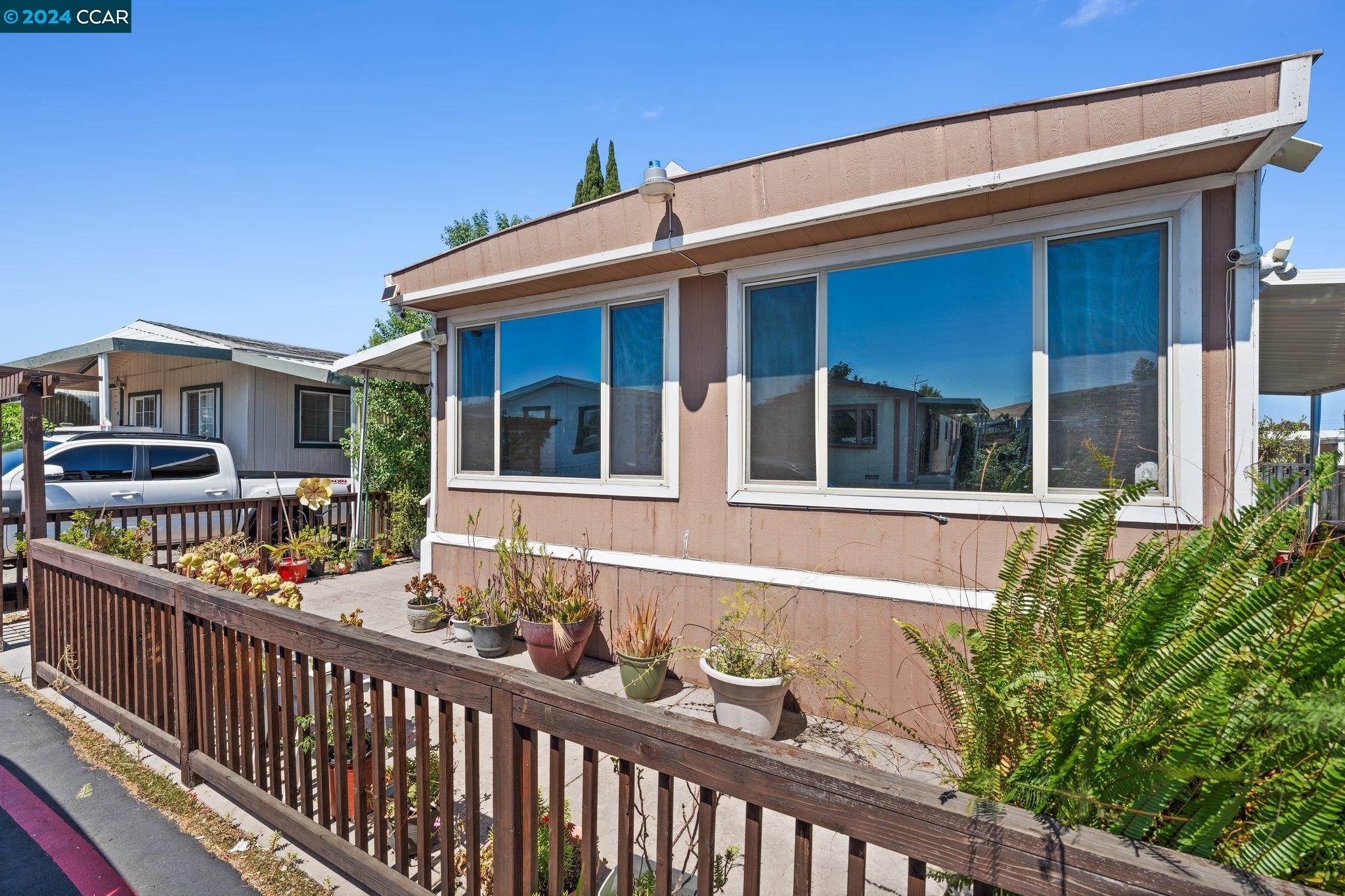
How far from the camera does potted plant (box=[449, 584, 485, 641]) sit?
4.55 metres

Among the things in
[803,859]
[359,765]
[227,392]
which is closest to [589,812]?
[803,859]

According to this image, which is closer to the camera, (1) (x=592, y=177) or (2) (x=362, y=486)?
(2) (x=362, y=486)

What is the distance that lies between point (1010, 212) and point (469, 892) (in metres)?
3.58

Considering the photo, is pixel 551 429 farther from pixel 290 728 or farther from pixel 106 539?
pixel 106 539

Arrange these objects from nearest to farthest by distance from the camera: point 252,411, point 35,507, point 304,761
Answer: point 304,761
point 35,507
point 252,411

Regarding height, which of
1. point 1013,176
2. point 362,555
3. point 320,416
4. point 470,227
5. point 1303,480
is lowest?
point 362,555

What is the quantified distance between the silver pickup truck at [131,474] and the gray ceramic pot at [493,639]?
12.7ft

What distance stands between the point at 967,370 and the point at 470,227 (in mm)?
10138

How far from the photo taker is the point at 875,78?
540cm

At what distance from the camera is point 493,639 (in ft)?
14.1

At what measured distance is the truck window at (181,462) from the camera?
767 cm

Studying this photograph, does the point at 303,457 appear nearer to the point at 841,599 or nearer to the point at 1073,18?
the point at 841,599

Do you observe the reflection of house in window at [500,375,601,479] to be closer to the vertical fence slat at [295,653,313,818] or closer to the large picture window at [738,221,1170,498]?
the large picture window at [738,221,1170,498]

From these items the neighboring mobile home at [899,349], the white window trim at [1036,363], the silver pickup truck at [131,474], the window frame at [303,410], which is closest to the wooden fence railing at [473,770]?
the neighboring mobile home at [899,349]
